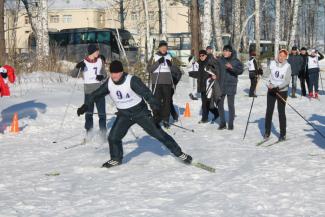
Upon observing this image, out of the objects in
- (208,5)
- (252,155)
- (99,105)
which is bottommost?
(252,155)

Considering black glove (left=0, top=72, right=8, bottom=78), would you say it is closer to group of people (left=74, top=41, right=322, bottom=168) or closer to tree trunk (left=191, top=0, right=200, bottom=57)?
group of people (left=74, top=41, right=322, bottom=168)

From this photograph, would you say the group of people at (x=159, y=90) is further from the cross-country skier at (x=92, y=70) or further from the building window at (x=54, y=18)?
the building window at (x=54, y=18)

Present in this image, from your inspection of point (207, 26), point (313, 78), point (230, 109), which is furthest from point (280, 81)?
point (207, 26)

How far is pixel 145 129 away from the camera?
24.6 feet

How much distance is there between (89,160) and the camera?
8.23 metres

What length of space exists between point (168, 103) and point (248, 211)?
20.0 feet

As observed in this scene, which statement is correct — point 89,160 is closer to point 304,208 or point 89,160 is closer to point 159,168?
point 159,168

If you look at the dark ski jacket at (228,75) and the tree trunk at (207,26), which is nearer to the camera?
the dark ski jacket at (228,75)

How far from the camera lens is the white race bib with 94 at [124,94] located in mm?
7234

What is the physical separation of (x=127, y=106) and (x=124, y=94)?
20cm

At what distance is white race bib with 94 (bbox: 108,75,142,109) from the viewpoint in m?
7.23

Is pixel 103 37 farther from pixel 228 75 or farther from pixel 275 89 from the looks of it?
pixel 275 89

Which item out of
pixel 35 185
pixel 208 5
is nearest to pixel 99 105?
pixel 35 185

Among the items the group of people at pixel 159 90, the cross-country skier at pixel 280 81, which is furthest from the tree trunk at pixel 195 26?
the cross-country skier at pixel 280 81
